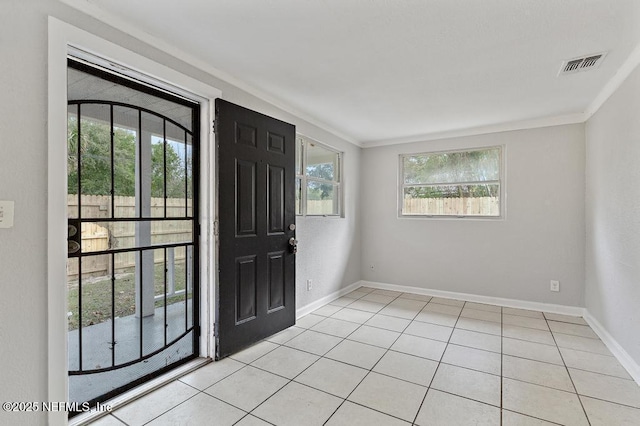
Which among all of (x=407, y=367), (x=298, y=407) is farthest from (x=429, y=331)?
(x=298, y=407)

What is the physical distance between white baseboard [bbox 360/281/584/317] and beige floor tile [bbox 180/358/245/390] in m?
2.97

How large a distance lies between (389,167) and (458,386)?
3.34 m

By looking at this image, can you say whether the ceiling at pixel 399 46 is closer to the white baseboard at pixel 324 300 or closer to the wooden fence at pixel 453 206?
the wooden fence at pixel 453 206

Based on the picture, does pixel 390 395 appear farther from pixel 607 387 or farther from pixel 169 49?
pixel 169 49

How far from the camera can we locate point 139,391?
6.68 ft

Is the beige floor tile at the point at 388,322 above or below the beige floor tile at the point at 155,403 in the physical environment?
below

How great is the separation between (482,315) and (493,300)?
0.58 meters

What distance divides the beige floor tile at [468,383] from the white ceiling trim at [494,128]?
309cm

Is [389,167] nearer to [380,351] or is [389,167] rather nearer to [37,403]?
[380,351]

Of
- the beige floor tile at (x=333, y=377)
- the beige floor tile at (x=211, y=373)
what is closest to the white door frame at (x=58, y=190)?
the beige floor tile at (x=211, y=373)

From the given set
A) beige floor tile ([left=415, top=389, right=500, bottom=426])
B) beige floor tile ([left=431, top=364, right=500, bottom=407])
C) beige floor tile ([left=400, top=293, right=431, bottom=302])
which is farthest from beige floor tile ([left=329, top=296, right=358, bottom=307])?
beige floor tile ([left=415, top=389, right=500, bottom=426])

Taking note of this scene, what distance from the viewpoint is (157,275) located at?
9.53 ft

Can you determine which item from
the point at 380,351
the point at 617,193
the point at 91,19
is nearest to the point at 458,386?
the point at 380,351

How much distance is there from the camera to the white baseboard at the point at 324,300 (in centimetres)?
362
